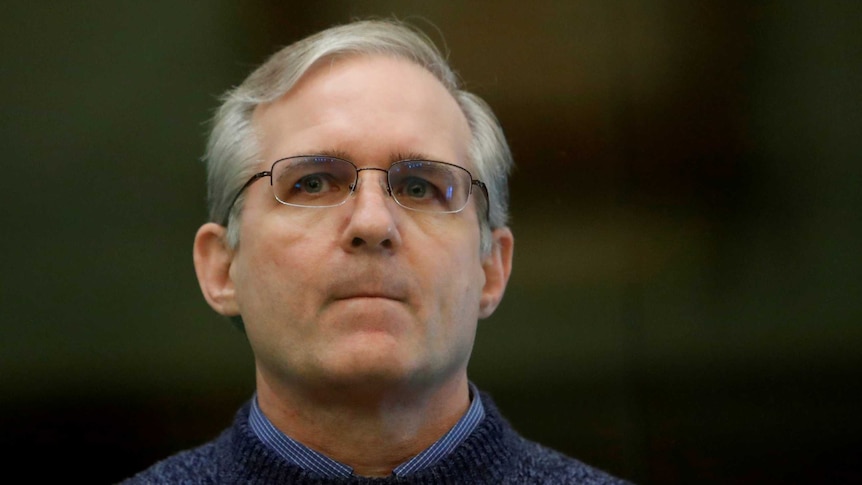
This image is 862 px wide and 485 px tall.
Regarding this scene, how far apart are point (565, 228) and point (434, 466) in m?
0.80

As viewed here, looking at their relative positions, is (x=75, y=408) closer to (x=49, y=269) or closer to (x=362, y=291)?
(x=49, y=269)

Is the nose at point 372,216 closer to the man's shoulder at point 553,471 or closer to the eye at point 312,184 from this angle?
the eye at point 312,184

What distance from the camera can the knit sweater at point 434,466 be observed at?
1903mm

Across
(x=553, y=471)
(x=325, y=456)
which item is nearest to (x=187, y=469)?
(x=325, y=456)

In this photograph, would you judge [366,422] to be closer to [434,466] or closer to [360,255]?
[434,466]

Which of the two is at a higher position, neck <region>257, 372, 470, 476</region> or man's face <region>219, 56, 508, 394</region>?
man's face <region>219, 56, 508, 394</region>

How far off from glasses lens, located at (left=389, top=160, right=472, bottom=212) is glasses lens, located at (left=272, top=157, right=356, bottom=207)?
84 mm

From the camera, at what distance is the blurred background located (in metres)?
2.43

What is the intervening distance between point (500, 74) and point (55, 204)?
1.06 meters

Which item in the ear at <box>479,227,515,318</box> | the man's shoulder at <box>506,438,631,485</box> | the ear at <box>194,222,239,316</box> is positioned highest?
the ear at <box>194,222,239,316</box>

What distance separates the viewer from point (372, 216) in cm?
180

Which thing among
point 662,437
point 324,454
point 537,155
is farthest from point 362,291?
point 662,437

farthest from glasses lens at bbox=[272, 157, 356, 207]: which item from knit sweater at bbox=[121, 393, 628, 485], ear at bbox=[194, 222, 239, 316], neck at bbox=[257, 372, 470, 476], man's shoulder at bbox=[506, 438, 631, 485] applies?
man's shoulder at bbox=[506, 438, 631, 485]

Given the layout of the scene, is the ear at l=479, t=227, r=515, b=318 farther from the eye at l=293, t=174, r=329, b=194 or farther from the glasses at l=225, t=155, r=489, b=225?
the eye at l=293, t=174, r=329, b=194
